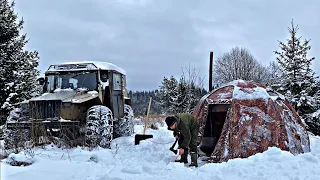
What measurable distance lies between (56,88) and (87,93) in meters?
1.26

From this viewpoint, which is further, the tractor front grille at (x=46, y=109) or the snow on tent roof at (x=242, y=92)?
the tractor front grille at (x=46, y=109)

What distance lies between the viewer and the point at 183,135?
7.39 meters

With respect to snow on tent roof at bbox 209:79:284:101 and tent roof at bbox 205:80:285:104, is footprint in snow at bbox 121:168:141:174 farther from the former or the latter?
snow on tent roof at bbox 209:79:284:101

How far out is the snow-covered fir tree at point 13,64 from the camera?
47.2ft

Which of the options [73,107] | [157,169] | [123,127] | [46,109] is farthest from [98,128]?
[123,127]

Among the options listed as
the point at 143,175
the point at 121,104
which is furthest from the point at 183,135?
the point at 121,104

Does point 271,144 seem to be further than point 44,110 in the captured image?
No

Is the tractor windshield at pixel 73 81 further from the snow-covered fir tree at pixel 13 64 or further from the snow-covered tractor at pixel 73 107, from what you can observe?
the snow-covered fir tree at pixel 13 64

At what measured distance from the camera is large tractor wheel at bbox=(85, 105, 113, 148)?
8.16 m

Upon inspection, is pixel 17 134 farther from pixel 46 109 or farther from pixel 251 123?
pixel 251 123

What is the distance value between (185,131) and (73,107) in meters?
3.32

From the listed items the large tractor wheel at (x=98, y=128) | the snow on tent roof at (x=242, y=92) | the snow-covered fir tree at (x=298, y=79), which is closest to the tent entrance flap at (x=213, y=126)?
the snow on tent roof at (x=242, y=92)

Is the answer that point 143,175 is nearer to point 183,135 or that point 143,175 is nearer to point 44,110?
point 183,135

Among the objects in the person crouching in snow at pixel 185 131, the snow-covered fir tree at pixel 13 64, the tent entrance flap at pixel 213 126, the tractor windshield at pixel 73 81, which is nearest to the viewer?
the person crouching in snow at pixel 185 131
